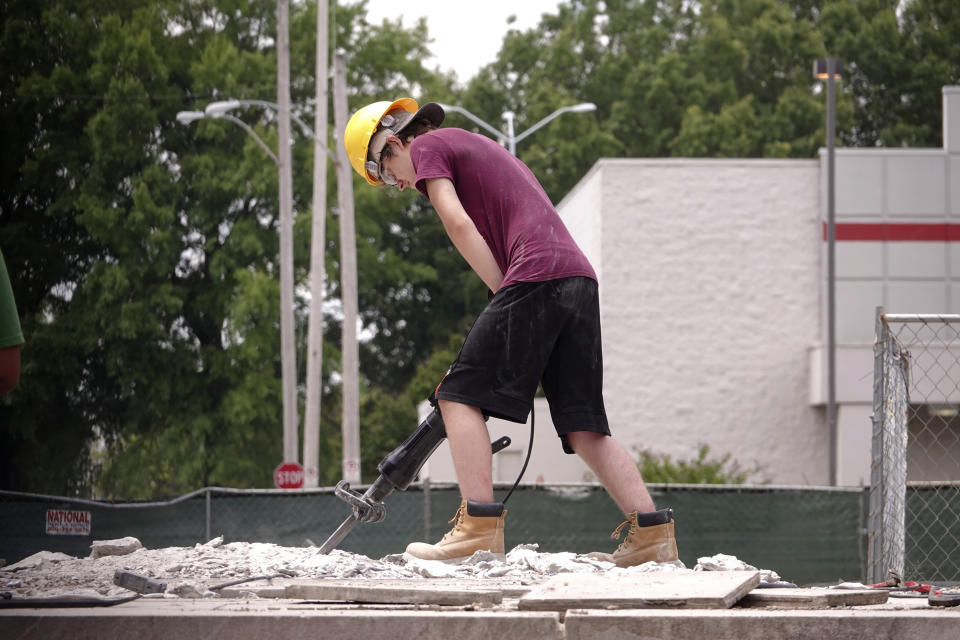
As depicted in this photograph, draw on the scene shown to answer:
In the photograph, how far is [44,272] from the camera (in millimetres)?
35375

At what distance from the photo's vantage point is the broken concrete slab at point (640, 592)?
301 cm

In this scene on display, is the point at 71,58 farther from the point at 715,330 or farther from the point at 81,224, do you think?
the point at 715,330

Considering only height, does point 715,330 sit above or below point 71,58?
below

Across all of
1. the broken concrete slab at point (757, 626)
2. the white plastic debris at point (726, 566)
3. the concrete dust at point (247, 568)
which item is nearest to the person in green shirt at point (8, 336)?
the concrete dust at point (247, 568)

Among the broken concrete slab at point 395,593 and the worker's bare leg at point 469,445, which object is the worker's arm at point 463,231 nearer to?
the worker's bare leg at point 469,445

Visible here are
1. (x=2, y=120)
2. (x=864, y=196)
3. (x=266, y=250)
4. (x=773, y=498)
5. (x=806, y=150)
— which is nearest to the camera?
(x=773, y=498)

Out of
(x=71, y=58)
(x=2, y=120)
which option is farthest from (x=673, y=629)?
(x=71, y=58)

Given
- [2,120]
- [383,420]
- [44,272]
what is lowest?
[383,420]

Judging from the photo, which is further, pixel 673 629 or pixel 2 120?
pixel 2 120

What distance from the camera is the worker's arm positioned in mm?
4537

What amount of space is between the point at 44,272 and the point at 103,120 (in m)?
4.05

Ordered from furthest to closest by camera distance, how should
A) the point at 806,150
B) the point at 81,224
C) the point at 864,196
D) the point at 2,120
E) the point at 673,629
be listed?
the point at 806,150
the point at 81,224
the point at 2,120
the point at 864,196
the point at 673,629

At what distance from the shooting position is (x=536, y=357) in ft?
14.8

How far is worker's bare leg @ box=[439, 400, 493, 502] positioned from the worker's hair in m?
0.97
